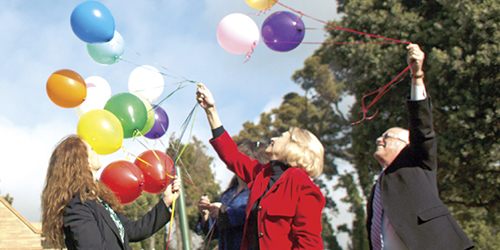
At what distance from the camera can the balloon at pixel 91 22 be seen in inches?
149

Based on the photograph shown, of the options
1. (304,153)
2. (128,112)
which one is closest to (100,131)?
(128,112)

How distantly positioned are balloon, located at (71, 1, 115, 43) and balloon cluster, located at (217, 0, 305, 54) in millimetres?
1155

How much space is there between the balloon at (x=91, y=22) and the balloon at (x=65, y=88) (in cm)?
42

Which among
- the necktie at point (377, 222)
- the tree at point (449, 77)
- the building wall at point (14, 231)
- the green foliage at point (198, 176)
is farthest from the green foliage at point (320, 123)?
the necktie at point (377, 222)

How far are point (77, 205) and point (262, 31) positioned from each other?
2975mm

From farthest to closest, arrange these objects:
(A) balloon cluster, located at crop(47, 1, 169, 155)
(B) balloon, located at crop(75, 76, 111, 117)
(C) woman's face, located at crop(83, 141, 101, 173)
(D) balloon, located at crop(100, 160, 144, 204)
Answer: (B) balloon, located at crop(75, 76, 111, 117), (D) balloon, located at crop(100, 160, 144, 204), (A) balloon cluster, located at crop(47, 1, 169, 155), (C) woman's face, located at crop(83, 141, 101, 173)

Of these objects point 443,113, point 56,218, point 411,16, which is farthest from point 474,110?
point 56,218

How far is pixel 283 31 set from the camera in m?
4.31

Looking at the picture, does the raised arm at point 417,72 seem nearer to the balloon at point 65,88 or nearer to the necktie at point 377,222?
the necktie at point 377,222

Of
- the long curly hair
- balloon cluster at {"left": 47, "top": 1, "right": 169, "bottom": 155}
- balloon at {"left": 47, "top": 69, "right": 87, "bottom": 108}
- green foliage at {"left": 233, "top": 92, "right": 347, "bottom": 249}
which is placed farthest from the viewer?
green foliage at {"left": 233, "top": 92, "right": 347, "bottom": 249}

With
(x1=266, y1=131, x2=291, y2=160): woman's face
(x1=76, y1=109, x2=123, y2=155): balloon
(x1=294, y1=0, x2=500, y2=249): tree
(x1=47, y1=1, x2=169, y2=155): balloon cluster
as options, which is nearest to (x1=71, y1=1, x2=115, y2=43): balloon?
(x1=47, y1=1, x2=169, y2=155): balloon cluster

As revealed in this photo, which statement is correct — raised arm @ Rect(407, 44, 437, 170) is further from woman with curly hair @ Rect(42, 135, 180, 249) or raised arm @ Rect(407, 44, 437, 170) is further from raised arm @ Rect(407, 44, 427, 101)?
woman with curly hair @ Rect(42, 135, 180, 249)

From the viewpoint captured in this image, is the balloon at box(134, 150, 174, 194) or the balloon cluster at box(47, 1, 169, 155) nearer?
the balloon cluster at box(47, 1, 169, 155)

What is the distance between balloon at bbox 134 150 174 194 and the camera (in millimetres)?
4160
